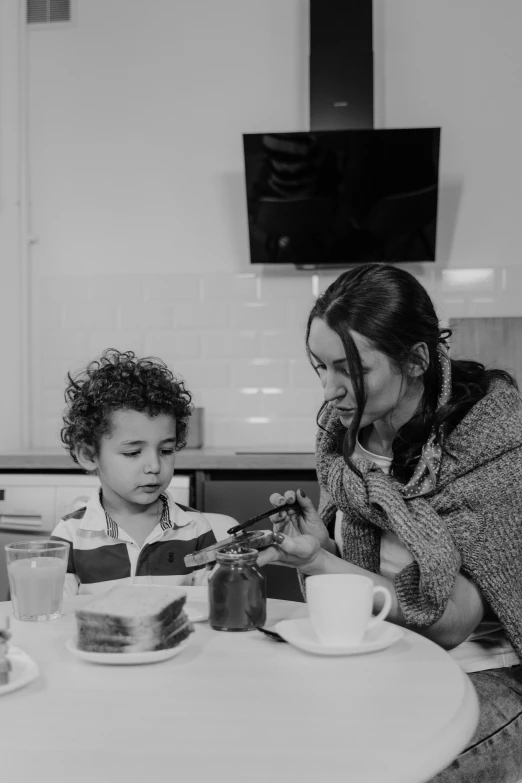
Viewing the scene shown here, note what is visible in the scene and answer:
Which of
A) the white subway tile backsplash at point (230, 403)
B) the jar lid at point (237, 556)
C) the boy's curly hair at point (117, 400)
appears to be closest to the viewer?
the jar lid at point (237, 556)

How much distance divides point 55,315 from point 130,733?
3.00 meters

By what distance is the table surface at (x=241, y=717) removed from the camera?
708 millimetres

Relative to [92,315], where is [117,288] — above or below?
above

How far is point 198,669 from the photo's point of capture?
989mm

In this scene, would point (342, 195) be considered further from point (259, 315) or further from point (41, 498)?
point (41, 498)

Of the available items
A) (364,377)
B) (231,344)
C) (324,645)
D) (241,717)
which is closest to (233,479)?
(231,344)

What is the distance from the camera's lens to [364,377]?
1531mm

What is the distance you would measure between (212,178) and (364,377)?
2.21 metres

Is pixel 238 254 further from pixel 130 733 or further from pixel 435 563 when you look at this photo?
pixel 130 733

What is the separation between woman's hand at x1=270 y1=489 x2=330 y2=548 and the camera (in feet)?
4.98

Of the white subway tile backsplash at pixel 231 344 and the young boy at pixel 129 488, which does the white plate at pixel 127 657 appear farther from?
the white subway tile backsplash at pixel 231 344

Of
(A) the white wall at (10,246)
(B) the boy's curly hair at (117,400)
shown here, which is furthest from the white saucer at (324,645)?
(A) the white wall at (10,246)

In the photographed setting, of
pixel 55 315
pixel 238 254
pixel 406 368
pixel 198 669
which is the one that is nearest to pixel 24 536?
pixel 55 315

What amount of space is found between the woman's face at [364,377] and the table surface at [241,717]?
54 cm
